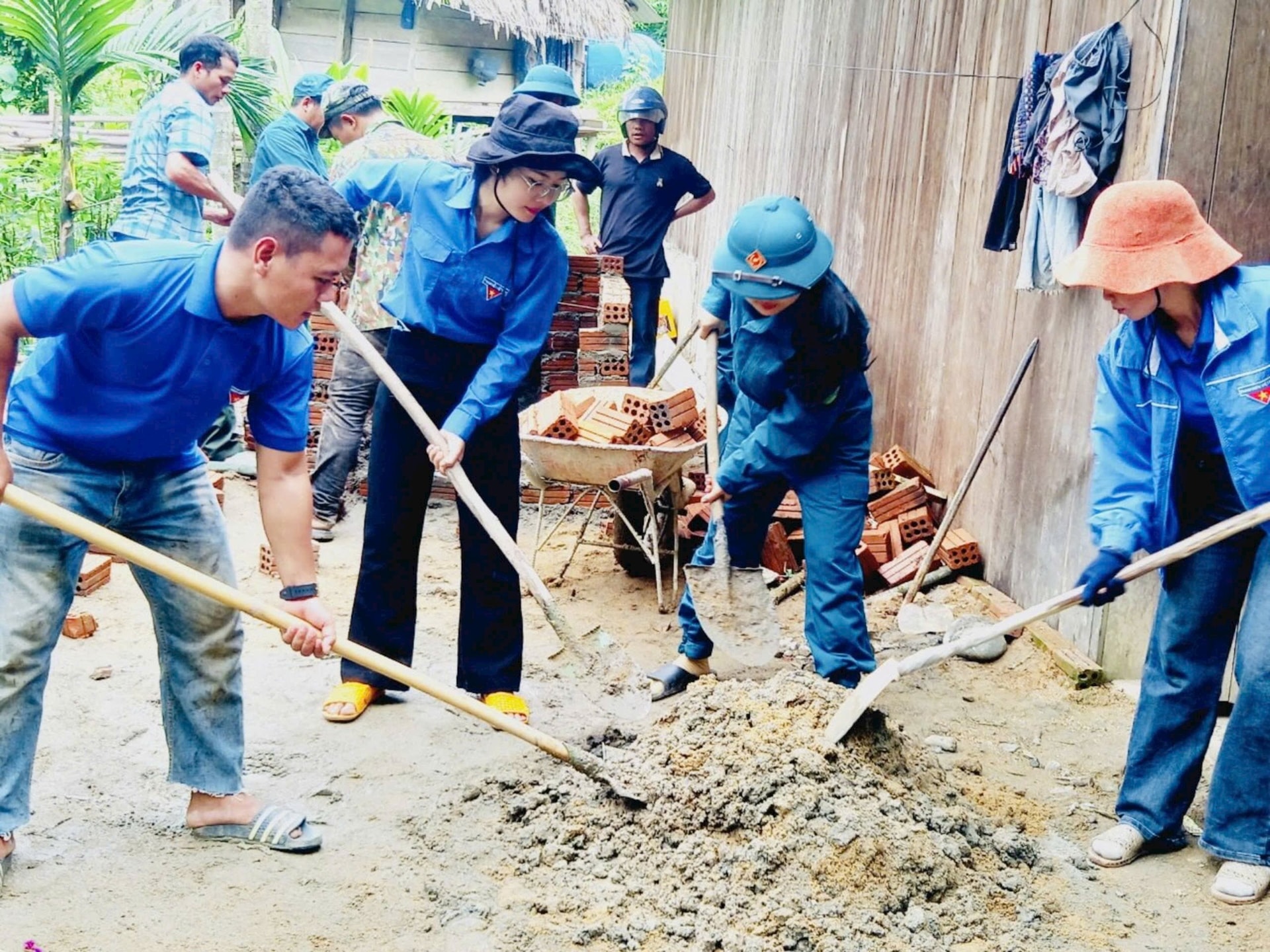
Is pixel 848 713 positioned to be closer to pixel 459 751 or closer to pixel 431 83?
pixel 459 751

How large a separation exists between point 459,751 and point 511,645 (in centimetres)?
47

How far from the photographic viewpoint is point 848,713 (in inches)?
153

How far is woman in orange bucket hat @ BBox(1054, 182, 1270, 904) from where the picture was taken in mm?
3402

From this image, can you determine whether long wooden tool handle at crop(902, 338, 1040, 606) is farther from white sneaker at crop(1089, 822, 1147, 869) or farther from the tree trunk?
the tree trunk

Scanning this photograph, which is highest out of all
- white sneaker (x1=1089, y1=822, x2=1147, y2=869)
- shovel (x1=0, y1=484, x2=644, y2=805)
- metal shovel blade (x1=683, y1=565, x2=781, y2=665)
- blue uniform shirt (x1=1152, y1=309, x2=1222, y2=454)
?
blue uniform shirt (x1=1152, y1=309, x2=1222, y2=454)

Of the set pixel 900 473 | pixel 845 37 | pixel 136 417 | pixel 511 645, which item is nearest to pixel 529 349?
pixel 511 645

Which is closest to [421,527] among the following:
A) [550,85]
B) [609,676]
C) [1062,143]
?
[609,676]

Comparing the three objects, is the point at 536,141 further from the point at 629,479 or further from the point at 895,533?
the point at 895,533

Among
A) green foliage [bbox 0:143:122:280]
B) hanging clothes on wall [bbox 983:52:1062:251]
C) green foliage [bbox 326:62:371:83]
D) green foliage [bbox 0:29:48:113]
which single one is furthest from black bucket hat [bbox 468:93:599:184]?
green foliage [bbox 0:29:48:113]

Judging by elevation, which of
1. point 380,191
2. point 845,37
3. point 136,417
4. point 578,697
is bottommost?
point 578,697

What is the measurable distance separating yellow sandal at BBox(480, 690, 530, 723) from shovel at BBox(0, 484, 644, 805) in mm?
941

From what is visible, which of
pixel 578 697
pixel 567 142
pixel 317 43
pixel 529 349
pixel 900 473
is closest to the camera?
pixel 567 142

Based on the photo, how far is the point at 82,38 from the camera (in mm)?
7516

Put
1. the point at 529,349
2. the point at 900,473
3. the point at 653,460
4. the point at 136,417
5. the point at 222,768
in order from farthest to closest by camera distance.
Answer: the point at 900,473 < the point at 653,460 < the point at 529,349 < the point at 222,768 < the point at 136,417
